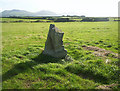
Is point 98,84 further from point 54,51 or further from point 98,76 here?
point 54,51

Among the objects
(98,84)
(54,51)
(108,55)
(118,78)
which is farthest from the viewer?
(108,55)

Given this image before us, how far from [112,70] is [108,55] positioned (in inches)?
203

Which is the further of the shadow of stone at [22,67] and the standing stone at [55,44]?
the standing stone at [55,44]

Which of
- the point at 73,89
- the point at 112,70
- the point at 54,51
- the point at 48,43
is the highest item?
the point at 48,43

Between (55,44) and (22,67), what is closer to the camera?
(22,67)

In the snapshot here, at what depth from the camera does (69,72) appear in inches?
394

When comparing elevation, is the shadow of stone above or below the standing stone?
below

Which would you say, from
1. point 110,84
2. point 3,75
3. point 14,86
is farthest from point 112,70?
point 3,75

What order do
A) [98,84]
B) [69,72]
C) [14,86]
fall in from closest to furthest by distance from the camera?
1. [14,86]
2. [98,84]
3. [69,72]

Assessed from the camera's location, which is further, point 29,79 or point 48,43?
point 48,43

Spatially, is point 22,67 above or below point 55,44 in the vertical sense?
below

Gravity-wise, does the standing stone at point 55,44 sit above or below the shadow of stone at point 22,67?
above

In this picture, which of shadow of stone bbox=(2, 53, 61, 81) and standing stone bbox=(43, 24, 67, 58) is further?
standing stone bbox=(43, 24, 67, 58)

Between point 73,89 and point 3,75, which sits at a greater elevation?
point 3,75
